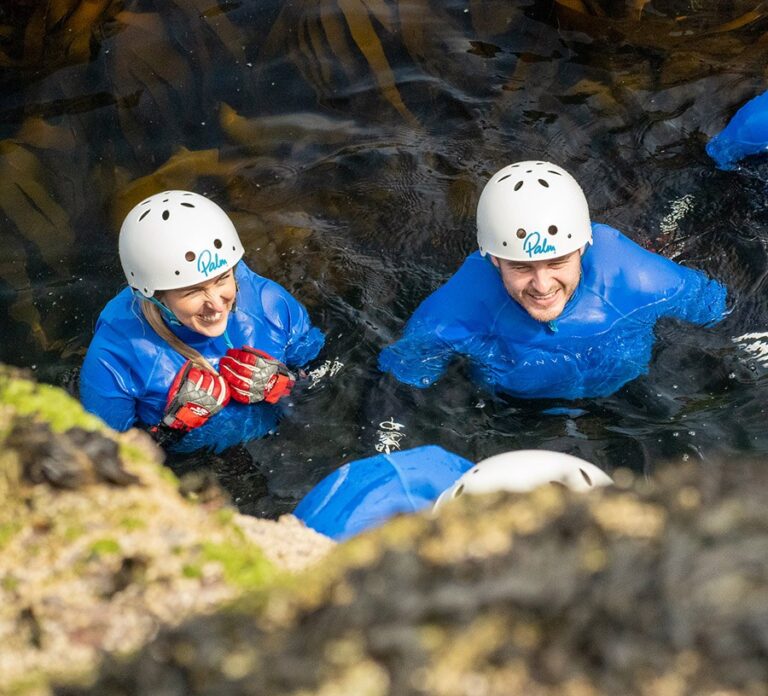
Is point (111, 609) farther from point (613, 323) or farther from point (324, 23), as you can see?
point (324, 23)

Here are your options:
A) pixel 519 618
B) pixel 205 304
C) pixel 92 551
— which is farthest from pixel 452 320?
pixel 519 618

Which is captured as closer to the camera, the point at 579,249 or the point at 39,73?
the point at 579,249

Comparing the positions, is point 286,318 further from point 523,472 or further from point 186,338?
point 523,472

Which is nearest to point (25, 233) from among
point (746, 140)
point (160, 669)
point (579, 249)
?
point (579, 249)

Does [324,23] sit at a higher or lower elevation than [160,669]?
lower

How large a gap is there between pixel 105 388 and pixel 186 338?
1.80 feet

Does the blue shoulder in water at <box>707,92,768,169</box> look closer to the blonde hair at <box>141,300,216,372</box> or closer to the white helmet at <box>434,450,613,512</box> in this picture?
the blonde hair at <box>141,300,216,372</box>

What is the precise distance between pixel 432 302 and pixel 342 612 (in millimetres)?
4326

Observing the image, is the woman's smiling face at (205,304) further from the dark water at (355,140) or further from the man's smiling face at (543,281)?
the man's smiling face at (543,281)

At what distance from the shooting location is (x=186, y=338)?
18.7 ft

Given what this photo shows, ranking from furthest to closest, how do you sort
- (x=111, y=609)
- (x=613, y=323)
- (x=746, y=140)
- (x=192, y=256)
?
(x=746, y=140)
(x=613, y=323)
(x=192, y=256)
(x=111, y=609)

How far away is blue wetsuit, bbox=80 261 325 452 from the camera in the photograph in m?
5.53

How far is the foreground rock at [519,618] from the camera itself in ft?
5.00

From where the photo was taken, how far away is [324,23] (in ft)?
28.0
